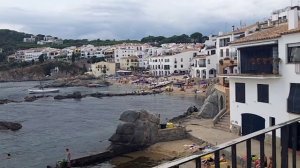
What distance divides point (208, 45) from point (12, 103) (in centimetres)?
5242

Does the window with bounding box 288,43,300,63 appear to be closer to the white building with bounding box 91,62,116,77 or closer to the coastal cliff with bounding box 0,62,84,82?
the white building with bounding box 91,62,116,77

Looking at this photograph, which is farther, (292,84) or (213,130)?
(213,130)

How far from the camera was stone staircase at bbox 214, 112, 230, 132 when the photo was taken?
31409 mm

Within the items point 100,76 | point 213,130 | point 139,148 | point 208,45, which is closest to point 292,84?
point 213,130

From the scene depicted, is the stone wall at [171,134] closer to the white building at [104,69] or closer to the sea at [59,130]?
the sea at [59,130]

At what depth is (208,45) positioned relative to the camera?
105438mm

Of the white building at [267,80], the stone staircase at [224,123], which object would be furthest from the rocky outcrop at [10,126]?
the white building at [267,80]

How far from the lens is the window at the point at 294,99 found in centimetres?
2173

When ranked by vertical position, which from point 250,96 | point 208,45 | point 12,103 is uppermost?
point 208,45

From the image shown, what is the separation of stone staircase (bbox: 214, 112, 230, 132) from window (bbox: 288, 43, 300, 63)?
975 centimetres

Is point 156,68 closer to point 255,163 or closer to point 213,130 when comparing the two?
point 213,130

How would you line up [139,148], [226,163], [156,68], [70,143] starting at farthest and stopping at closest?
[156,68]
[70,143]
[139,148]
[226,163]

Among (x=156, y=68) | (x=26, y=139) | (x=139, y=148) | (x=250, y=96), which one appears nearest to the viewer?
(x=250, y=96)

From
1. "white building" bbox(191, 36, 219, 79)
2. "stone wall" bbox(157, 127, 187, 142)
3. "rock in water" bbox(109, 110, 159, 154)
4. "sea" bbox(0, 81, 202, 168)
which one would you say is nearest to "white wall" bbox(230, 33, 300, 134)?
"stone wall" bbox(157, 127, 187, 142)
